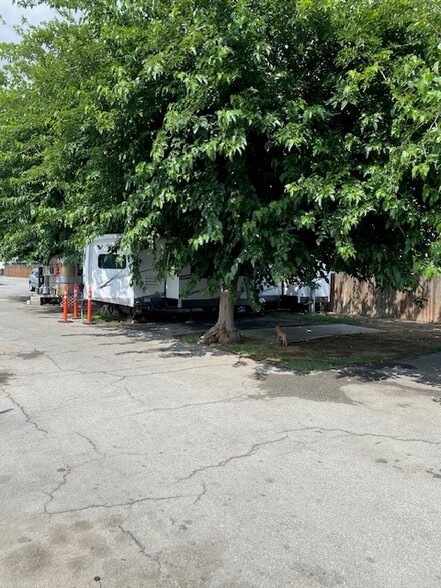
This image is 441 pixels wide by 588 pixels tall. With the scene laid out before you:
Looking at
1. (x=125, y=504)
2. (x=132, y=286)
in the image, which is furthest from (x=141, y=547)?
(x=132, y=286)

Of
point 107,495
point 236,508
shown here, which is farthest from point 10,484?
point 236,508

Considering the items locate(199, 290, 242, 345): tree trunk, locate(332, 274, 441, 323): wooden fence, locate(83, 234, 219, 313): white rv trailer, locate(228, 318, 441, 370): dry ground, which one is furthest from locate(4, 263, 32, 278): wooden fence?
locate(228, 318, 441, 370): dry ground

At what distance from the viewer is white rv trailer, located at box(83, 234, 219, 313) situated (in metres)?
13.2

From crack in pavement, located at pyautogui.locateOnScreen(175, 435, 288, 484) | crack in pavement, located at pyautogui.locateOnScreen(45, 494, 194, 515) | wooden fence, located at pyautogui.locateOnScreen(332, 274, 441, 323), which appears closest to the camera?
crack in pavement, located at pyautogui.locateOnScreen(45, 494, 194, 515)

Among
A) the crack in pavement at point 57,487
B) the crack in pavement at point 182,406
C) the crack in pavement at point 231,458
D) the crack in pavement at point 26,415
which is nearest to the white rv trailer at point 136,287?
the crack in pavement at point 182,406

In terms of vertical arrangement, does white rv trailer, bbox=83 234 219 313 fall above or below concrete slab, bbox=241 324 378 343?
above

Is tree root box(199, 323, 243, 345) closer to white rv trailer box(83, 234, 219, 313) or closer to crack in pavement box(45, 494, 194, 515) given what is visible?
white rv trailer box(83, 234, 219, 313)

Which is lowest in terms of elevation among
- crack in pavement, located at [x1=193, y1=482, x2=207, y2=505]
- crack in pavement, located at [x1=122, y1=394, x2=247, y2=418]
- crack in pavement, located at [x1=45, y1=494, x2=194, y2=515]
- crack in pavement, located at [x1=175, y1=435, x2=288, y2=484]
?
crack in pavement, located at [x1=45, y1=494, x2=194, y2=515]

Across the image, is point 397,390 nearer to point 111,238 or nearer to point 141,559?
point 141,559

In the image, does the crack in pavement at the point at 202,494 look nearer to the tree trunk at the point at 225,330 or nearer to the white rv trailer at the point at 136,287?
the tree trunk at the point at 225,330

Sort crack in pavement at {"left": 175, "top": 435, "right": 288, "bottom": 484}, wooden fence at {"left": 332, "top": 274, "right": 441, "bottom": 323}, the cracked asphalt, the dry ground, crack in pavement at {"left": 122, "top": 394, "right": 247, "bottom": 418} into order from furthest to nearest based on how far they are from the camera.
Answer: wooden fence at {"left": 332, "top": 274, "right": 441, "bottom": 323}
the dry ground
crack in pavement at {"left": 122, "top": 394, "right": 247, "bottom": 418}
crack in pavement at {"left": 175, "top": 435, "right": 288, "bottom": 484}
the cracked asphalt

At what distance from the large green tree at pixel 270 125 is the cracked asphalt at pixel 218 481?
2.26 metres

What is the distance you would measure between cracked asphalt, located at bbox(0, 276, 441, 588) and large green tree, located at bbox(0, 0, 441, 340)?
226 centimetres

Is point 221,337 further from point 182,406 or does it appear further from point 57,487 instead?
point 57,487
